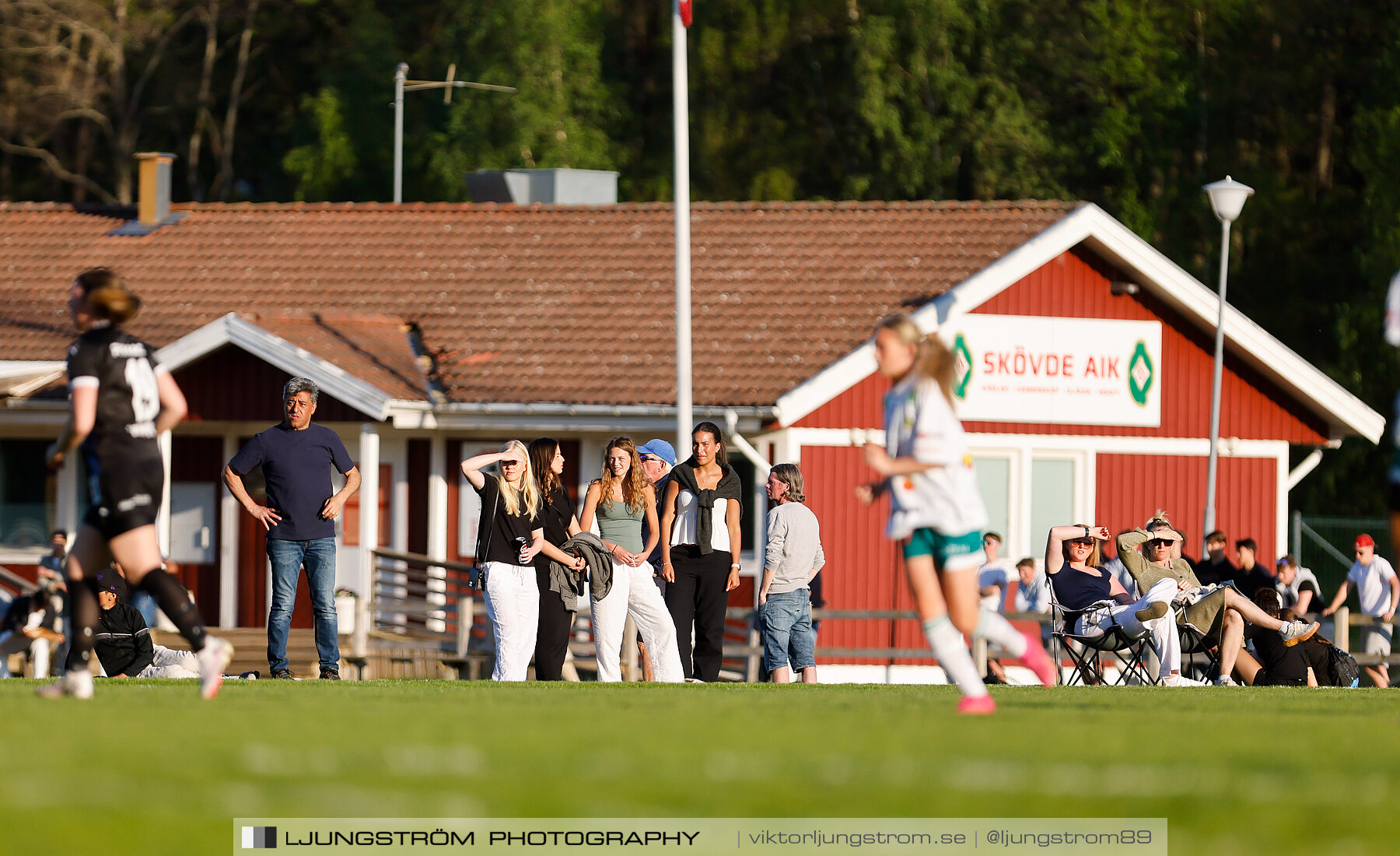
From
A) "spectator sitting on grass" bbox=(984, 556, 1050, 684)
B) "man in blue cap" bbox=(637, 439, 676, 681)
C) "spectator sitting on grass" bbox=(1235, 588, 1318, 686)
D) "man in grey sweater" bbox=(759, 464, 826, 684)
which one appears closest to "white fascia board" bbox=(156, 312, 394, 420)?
"man in blue cap" bbox=(637, 439, 676, 681)

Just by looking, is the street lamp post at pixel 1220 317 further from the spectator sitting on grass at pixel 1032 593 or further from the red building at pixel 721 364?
the spectator sitting on grass at pixel 1032 593

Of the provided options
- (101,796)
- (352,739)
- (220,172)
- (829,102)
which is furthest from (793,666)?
(220,172)

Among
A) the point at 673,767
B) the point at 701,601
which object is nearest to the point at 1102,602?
the point at 701,601

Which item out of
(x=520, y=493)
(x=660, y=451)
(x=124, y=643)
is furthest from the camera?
(x=660, y=451)

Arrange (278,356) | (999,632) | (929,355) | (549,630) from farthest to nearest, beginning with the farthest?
(278,356) → (549,630) → (999,632) → (929,355)

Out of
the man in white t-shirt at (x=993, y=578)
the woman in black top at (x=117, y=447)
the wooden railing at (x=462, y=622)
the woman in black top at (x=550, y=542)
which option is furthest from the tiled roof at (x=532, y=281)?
the woman in black top at (x=117, y=447)

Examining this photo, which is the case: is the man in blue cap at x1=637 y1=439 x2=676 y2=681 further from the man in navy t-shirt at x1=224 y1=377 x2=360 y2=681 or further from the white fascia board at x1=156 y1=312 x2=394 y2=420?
the white fascia board at x1=156 y1=312 x2=394 y2=420

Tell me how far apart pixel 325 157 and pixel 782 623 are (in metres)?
30.5

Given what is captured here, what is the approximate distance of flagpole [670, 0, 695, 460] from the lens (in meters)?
19.0

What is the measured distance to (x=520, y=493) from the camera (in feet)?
44.1

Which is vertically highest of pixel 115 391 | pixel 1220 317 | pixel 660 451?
pixel 1220 317

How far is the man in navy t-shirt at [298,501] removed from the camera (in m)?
12.9

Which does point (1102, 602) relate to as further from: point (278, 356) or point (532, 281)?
point (532, 281)

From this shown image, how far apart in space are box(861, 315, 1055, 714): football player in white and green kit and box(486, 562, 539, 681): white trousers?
205 inches
